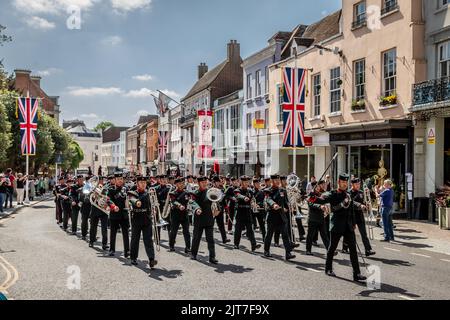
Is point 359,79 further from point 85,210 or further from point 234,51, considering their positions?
point 234,51

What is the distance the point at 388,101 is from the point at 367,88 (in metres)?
1.82

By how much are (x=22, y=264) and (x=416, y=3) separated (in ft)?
56.6

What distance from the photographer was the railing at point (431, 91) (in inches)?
728

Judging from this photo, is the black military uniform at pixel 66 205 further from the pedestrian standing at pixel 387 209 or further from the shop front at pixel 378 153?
the shop front at pixel 378 153

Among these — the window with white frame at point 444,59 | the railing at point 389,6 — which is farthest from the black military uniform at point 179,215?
the railing at point 389,6

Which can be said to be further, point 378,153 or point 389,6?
point 378,153

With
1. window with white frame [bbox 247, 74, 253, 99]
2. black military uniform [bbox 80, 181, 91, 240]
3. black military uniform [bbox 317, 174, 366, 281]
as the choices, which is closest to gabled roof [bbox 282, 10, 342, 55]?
window with white frame [bbox 247, 74, 253, 99]

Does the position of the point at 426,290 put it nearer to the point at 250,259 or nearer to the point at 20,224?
the point at 250,259

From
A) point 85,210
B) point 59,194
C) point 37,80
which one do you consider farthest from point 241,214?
point 37,80

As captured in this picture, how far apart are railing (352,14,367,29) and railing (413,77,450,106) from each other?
5044 mm

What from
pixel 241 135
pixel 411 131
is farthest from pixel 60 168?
pixel 411 131

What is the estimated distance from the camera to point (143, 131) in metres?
90.1

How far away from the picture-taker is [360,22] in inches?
938

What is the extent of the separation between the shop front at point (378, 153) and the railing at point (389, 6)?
493 centimetres
